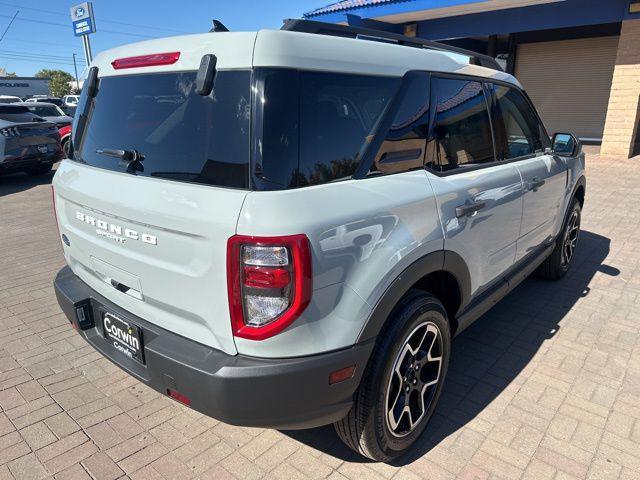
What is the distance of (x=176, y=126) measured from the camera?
2.02m

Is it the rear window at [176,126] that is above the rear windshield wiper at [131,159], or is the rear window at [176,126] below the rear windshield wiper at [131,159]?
above

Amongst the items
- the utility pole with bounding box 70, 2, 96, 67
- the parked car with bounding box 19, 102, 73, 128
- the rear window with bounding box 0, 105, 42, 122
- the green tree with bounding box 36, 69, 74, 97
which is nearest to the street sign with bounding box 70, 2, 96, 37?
the utility pole with bounding box 70, 2, 96, 67

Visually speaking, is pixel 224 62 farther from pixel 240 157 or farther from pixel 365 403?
pixel 365 403

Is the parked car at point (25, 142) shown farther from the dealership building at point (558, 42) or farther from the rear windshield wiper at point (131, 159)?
the rear windshield wiper at point (131, 159)

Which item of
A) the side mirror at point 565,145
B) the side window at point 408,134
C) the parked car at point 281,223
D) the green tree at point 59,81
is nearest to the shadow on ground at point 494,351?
the parked car at point 281,223

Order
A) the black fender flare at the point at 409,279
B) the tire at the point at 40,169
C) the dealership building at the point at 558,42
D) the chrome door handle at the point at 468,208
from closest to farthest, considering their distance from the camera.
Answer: the black fender flare at the point at 409,279 → the chrome door handle at the point at 468,208 → the tire at the point at 40,169 → the dealership building at the point at 558,42

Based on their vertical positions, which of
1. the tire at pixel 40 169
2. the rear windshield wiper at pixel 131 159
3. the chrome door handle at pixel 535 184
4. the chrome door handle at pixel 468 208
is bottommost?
the tire at pixel 40 169

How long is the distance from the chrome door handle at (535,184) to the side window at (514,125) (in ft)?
0.70

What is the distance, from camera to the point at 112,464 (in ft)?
7.78

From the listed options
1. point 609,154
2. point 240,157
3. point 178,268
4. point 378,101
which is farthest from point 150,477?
point 609,154

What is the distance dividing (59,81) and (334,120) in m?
93.0

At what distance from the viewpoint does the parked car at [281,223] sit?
175 centimetres

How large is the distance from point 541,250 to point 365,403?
99.3 inches

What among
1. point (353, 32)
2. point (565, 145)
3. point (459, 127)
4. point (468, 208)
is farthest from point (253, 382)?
point (565, 145)
